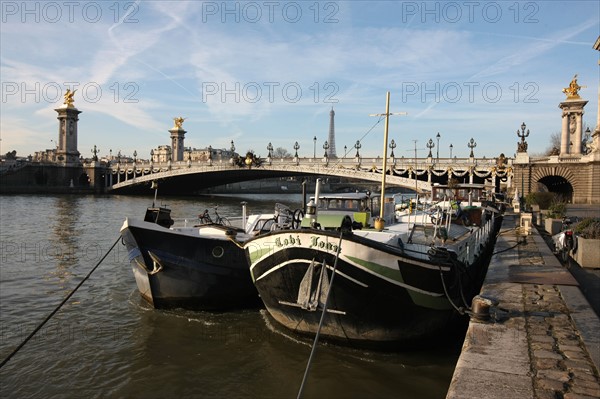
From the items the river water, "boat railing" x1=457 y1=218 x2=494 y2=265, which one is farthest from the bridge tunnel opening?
the river water

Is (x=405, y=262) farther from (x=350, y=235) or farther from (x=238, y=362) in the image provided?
(x=238, y=362)

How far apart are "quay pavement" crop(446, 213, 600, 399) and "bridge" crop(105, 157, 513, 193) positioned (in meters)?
31.1

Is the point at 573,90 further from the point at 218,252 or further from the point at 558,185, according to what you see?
the point at 218,252

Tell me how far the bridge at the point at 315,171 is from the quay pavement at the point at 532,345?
31.1 meters

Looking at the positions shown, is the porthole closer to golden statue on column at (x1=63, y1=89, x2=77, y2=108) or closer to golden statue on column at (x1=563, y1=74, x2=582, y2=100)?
golden statue on column at (x1=563, y1=74, x2=582, y2=100)

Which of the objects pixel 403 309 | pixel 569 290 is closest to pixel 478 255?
pixel 569 290

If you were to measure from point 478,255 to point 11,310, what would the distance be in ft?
42.7

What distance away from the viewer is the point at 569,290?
400 inches

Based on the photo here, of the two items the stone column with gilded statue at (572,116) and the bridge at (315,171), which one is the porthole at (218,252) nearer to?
the bridge at (315,171)

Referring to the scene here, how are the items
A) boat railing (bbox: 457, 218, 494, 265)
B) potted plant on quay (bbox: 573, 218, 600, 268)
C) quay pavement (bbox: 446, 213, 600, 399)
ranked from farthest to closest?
potted plant on quay (bbox: 573, 218, 600, 268)
boat railing (bbox: 457, 218, 494, 265)
quay pavement (bbox: 446, 213, 600, 399)

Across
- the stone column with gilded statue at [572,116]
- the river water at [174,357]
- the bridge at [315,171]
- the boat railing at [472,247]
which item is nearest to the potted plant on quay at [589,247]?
the boat railing at [472,247]

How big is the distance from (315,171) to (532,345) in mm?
56329

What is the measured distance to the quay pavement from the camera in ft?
18.4

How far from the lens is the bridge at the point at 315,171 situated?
2146 inches
